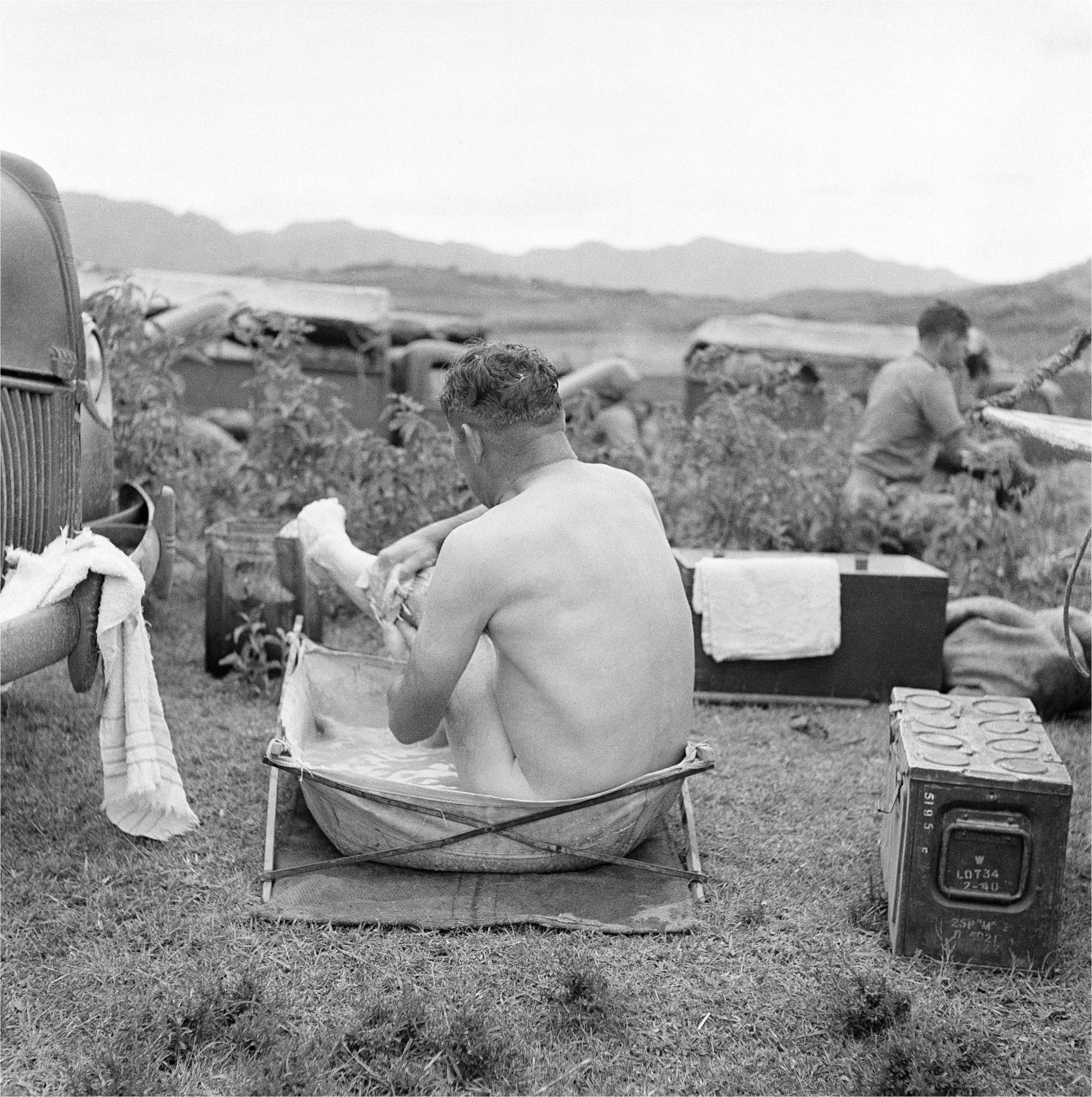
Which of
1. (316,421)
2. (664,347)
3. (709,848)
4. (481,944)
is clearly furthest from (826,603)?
(664,347)

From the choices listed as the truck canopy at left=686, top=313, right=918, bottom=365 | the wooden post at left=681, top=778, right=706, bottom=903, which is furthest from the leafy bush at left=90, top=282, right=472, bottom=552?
the truck canopy at left=686, top=313, right=918, bottom=365

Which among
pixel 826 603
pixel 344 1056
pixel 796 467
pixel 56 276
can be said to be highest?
pixel 56 276

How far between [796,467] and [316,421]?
2397 mm

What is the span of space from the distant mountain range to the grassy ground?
923cm

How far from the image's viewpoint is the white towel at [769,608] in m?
4.57

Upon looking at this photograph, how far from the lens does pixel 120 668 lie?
2922 mm

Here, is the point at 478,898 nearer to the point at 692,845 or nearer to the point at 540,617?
the point at 692,845

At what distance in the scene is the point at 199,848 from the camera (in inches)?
125

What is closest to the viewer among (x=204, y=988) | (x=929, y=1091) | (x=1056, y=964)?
(x=929, y=1091)

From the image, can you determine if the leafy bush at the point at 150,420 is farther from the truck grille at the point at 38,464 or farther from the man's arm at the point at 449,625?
the man's arm at the point at 449,625

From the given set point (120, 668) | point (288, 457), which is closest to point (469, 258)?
point (288, 457)

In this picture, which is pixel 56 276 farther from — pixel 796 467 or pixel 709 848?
pixel 796 467

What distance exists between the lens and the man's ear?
9.37 feet

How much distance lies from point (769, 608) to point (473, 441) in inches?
80.7
